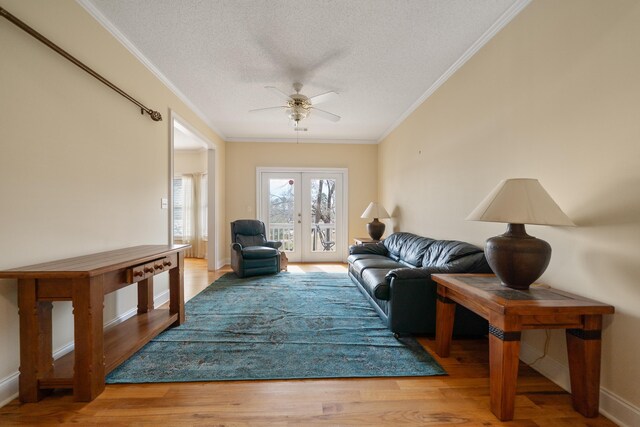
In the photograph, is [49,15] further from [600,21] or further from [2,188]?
[600,21]

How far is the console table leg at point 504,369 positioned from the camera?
4.55 feet

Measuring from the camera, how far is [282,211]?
19.4 feet

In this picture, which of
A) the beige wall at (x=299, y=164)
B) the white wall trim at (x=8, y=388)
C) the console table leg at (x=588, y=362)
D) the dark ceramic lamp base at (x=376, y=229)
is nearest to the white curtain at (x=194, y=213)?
the beige wall at (x=299, y=164)

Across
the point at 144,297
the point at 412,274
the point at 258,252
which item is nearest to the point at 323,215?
the point at 258,252

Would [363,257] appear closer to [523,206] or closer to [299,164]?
[523,206]

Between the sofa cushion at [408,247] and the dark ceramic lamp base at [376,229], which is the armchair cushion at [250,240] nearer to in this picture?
the dark ceramic lamp base at [376,229]

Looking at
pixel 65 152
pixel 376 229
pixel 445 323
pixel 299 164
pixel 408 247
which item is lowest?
pixel 445 323

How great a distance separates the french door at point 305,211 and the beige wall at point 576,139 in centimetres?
347

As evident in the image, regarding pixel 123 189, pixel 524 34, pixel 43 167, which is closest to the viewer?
pixel 43 167

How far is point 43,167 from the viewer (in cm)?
173

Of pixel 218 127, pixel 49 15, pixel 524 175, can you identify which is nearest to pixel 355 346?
pixel 524 175

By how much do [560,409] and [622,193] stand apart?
1.23m

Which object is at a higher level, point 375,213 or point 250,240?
point 375,213

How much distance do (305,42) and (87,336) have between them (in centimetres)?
274
